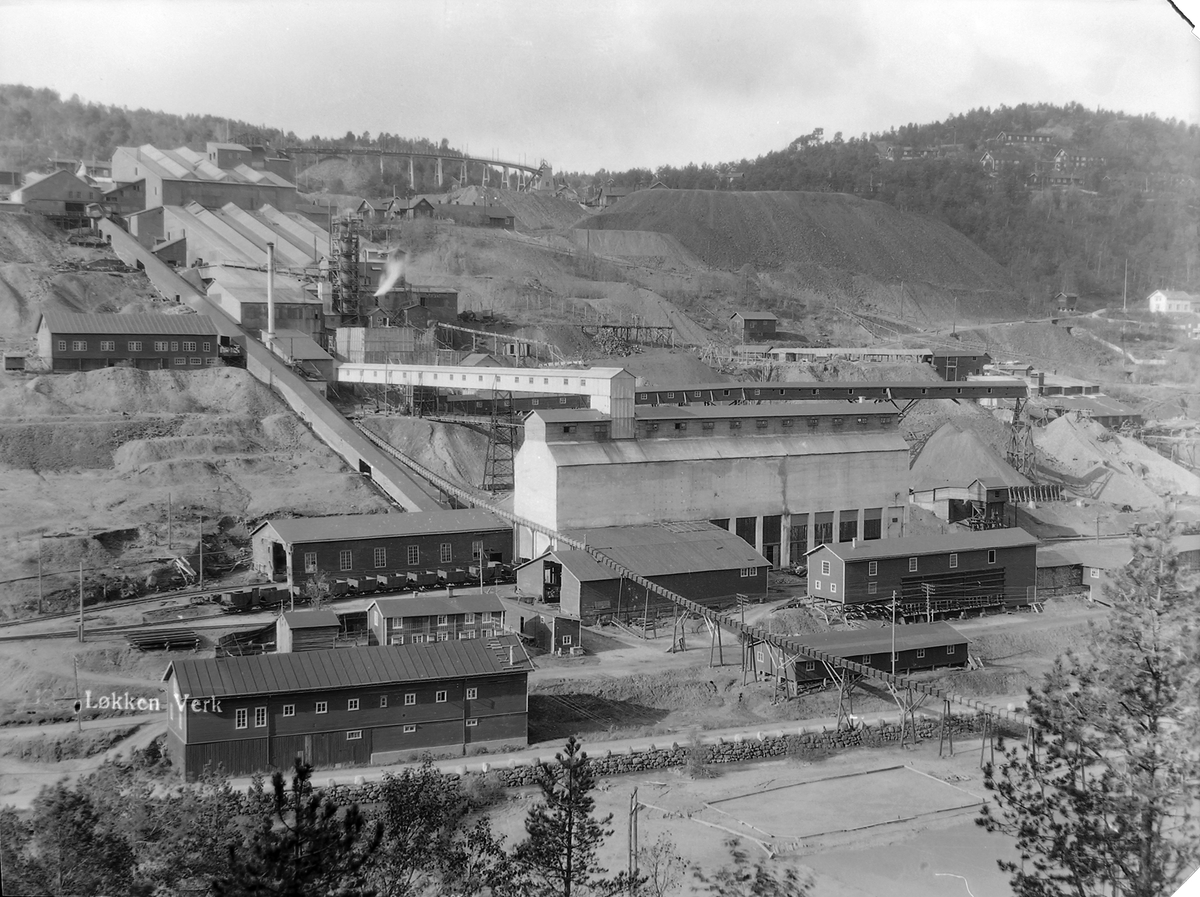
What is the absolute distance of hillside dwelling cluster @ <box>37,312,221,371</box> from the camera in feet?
125

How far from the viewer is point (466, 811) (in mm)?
18328

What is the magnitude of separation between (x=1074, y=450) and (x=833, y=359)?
46.6 feet

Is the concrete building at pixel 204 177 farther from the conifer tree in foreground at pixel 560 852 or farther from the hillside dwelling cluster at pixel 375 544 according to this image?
the conifer tree in foreground at pixel 560 852

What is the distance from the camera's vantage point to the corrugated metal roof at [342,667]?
19766 millimetres

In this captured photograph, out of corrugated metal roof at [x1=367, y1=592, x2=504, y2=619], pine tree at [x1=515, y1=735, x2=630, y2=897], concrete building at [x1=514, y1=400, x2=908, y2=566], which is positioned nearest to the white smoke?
concrete building at [x1=514, y1=400, x2=908, y2=566]

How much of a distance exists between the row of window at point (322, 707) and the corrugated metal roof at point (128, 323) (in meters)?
21.9

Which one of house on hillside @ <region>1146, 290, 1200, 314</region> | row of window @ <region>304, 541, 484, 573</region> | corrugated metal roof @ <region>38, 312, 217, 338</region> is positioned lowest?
row of window @ <region>304, 541, 484, 573</region>

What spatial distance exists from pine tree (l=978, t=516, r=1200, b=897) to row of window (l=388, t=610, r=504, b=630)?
13.7 metres

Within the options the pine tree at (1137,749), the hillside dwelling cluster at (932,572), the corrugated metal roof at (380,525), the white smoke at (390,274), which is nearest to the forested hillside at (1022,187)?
the hillside dwelling cluster at (932,572)

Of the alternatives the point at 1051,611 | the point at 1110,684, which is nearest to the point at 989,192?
the point at 1051,611

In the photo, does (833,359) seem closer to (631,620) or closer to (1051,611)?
(1051,611)

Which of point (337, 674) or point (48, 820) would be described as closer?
point (48, 820)

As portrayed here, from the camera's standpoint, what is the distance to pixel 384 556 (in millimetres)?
28016

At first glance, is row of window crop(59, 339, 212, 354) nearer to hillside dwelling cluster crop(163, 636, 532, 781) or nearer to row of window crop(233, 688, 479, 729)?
hillside dwelling cluster crop(163, 636, 532, 781)
